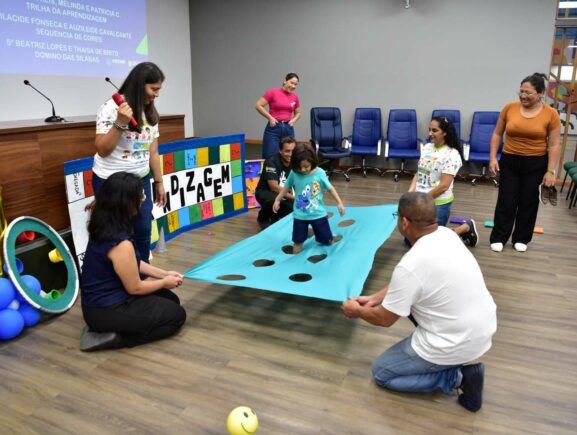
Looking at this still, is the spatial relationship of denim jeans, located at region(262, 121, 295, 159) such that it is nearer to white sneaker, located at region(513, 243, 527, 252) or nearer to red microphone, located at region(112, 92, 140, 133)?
white sneaker, located at region(513, 243, 527, 252)

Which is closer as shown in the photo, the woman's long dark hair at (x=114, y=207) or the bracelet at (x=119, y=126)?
the woman's long dark hair at (x=114, y=207)

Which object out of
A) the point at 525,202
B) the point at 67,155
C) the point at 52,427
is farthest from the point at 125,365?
the point at 525,202

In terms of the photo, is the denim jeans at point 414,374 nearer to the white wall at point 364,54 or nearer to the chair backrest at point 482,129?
the chair backrest at point 482,129

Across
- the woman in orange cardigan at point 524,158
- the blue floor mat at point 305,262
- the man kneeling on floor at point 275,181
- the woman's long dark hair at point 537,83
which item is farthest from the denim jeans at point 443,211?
the man kneeling on floor at point 275,181

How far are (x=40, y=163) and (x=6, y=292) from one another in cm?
95

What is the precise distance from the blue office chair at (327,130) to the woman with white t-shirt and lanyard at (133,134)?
176 inches

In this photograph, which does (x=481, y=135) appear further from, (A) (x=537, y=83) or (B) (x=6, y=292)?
(B) (x=6, y=292)

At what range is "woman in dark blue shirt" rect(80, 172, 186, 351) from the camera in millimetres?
2148

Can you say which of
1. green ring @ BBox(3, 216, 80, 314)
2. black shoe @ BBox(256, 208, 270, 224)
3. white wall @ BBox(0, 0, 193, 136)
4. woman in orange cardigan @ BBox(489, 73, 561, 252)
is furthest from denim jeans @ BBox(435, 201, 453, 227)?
white wall @ BBox(0, 0, 193, 136)

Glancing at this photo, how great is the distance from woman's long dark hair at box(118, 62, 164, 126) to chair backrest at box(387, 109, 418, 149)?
5.06 metres

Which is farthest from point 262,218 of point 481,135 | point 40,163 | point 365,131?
point 481,135

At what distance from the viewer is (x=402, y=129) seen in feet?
23.0

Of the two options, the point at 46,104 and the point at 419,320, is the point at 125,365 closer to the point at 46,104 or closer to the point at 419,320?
the point at 419,320

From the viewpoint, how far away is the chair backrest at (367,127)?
717cm
